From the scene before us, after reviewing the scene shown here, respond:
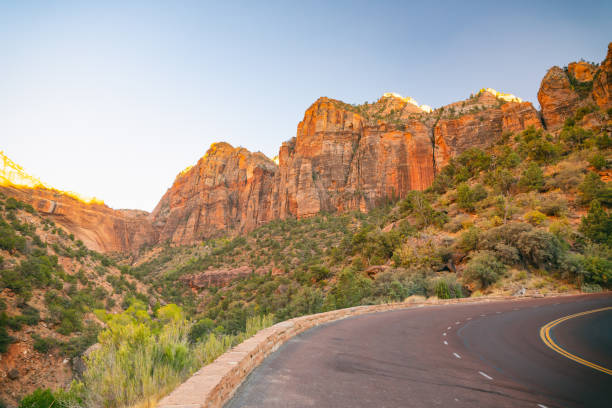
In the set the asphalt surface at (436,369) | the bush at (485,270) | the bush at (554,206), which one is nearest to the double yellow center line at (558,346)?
the asphalt surface at (436,369)

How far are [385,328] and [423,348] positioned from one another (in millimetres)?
3473

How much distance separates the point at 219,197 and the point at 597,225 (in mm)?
90620

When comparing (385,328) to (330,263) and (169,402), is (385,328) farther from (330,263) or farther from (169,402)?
(330,263)

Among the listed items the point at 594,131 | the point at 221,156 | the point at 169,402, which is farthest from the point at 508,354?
the point at 221,156

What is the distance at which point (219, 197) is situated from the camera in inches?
3984

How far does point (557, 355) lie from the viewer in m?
A: 7.62

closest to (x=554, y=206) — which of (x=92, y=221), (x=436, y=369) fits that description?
(x=436, y=369)

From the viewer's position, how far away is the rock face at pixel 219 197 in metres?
94.0

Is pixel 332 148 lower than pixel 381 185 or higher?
higher

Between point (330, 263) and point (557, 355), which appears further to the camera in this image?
point (330, 263)

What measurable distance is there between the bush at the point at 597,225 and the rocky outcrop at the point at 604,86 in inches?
1384

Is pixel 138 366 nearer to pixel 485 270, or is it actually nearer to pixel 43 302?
pixel 485 270

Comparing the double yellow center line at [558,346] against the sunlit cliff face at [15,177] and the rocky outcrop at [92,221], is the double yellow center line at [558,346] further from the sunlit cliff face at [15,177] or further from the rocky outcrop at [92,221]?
the sunlit cliff face at [15,177]

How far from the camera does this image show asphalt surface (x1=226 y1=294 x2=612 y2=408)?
4824 millimetres
